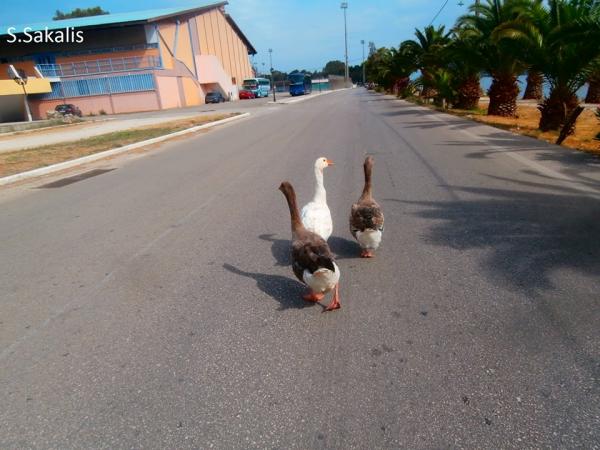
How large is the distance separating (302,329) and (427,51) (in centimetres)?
2990

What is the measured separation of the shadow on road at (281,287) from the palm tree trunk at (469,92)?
869 inches

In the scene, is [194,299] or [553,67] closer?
[194,299]

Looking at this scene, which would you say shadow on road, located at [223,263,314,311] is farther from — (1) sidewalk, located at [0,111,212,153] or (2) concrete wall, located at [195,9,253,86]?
(2) concrete wall, located at [195,9,253,86]

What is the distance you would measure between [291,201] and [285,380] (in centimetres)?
183

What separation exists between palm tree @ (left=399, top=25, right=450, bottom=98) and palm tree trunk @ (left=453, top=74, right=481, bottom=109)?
271cm

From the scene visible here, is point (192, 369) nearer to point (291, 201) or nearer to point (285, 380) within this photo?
point (285, 380)

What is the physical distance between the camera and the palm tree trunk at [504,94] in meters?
17.1

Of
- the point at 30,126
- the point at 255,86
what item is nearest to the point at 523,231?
the point at 30,126

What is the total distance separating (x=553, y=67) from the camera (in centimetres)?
1220

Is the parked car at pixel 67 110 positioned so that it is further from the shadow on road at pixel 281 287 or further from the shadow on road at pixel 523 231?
the shadow on road at pixel 281 287

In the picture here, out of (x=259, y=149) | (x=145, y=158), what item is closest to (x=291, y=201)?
(x=259, y=149)

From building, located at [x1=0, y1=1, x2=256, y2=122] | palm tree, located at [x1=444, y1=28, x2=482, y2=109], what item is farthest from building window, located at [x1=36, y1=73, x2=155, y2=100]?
palm tree, located at [x1=444, y1=28, x2=482, y2=109]

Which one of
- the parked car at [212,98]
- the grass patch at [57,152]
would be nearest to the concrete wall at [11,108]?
the parked car at [212,98]

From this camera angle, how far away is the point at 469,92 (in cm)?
2252
